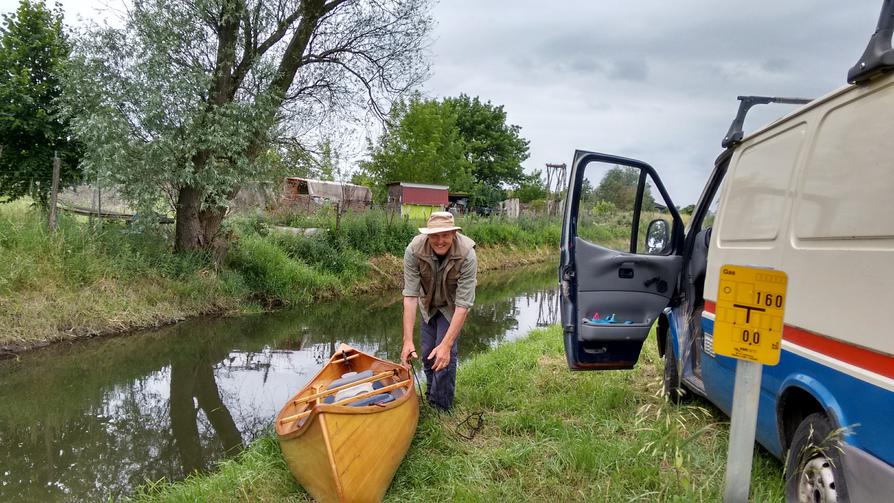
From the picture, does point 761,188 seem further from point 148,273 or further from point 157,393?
point 148,273

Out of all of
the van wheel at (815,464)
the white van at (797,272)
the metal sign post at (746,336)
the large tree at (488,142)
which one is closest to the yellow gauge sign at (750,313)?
the metal sign post at (746,336)

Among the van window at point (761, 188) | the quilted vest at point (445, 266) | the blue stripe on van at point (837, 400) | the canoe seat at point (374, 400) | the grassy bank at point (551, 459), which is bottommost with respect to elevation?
the grassy bank at point (551, 459)

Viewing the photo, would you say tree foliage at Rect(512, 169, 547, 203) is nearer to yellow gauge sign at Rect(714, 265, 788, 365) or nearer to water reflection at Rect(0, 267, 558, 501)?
water reflection at Rect(0, 267, 558, 501)

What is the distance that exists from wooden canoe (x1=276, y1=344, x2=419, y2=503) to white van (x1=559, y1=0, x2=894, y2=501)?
1582mm

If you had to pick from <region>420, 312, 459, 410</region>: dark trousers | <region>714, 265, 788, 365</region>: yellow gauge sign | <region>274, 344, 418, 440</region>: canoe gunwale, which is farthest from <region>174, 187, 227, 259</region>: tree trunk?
<region>714, 265, 788, 365</region>: yellow gauge sign

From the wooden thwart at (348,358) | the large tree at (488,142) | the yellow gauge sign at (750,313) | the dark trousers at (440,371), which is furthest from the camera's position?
the large tree at (488,142)

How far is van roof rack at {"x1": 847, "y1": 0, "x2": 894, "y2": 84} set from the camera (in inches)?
86.1

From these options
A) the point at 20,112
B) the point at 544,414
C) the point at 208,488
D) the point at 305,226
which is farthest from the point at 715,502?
the point at 305,226

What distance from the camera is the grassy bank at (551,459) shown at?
3.08m

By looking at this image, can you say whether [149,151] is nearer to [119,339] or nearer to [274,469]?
[119,339]

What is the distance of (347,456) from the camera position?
3.14 meters

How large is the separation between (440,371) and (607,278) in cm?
153

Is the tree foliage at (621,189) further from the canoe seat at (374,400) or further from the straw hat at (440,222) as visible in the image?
the canoe seat at (374,400)

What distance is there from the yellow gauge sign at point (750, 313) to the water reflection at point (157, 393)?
428 cm
